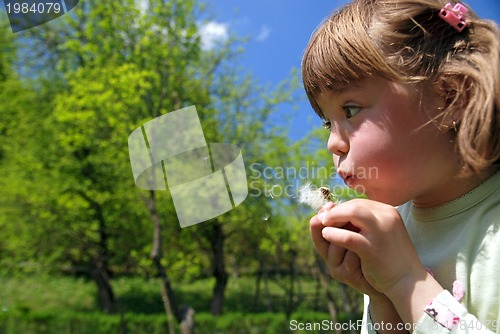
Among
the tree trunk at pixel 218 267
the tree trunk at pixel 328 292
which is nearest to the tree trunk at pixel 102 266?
the tree trunk at pixel 218 267

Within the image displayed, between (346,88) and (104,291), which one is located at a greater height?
(346,88)

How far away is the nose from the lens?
65 centimetres

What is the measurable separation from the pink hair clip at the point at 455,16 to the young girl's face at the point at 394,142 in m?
0.09

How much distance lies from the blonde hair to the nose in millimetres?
56

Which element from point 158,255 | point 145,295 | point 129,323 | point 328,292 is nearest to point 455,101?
point 158,255

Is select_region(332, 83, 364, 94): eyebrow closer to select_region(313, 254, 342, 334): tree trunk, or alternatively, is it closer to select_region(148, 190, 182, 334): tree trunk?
select_region(148, 190, 182, 334): tree trunk

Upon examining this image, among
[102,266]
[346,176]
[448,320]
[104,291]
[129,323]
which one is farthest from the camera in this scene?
[104,291]

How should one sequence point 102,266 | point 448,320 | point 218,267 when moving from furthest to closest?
point 218,267 < point 102,266 < point 448,320

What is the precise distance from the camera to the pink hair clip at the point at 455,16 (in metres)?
0.63

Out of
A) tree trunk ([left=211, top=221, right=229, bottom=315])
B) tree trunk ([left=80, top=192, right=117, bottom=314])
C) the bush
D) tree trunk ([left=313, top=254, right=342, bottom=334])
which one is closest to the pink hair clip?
tree trunk ([left=313, top=254, right=342, bottom=334])

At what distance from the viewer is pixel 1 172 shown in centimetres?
1212

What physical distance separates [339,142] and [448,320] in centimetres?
24

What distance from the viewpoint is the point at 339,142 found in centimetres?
65

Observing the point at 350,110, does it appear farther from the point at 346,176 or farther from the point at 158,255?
the point at 158,255
